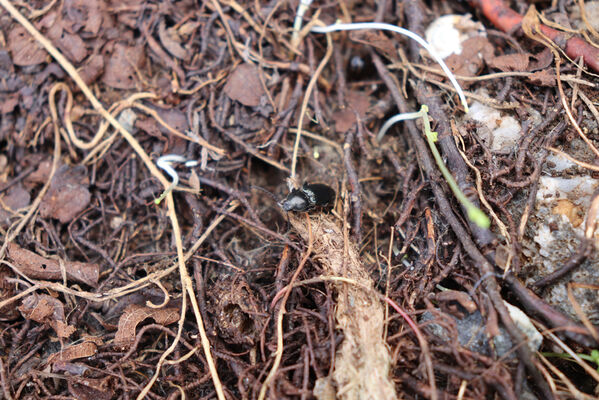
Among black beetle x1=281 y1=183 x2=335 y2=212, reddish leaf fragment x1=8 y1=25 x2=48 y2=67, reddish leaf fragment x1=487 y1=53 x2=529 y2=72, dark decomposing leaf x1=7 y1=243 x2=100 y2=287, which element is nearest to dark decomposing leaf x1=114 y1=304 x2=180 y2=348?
dark decomposing leaf x1=7 y1=243 x2=100 y2=287

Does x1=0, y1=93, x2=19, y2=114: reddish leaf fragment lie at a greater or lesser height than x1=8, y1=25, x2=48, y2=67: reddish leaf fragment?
lesser

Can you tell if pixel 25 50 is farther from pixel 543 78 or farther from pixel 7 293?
pixel 543 78

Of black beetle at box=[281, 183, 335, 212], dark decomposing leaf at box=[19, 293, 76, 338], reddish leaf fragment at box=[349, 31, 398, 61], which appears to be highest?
dark decomposing leaf at box=[19, 293, 76, 338]

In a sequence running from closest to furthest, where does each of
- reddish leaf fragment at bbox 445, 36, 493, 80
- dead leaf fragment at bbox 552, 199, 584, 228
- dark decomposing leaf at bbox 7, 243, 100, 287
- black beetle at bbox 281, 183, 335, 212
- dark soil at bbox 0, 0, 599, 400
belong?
dark soil at bbox 0, 0, 599, 400 < dead leaf fragment at bbox 552, 199, 584, 228 < black beetle at bbox 281, 183, 335, 212 < dark decomposing leaf at bbox 7, 243, 100, 287 < reddish leaf fragment at bbox 445, 36, 493, 80

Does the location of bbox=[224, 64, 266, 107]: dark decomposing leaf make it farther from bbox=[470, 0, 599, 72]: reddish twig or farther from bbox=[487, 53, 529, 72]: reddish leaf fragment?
bbox=[470, 0, 599, 72]: reddish twig

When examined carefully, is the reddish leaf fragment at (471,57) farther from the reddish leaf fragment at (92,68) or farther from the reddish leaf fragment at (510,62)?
the reddish leaf fragment at (92,68)

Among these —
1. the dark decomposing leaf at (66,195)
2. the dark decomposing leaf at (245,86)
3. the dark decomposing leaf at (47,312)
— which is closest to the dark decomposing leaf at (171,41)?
the dark decomposing leaf at (245,86)

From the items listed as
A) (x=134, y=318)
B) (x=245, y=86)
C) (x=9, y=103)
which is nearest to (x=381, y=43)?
(x=245, y=86)
